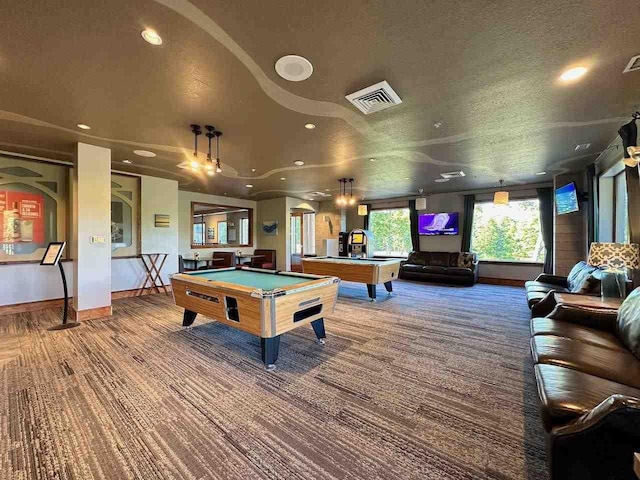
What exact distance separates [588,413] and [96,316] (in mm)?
5627

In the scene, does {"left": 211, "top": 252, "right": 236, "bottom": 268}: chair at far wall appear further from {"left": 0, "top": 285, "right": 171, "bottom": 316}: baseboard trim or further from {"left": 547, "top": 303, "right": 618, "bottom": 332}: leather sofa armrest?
{"left": 547, "top": 303, "right": 618, "bottom": 332}: leather sofa armrest

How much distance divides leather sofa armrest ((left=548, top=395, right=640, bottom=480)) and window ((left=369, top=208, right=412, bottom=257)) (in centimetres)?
816

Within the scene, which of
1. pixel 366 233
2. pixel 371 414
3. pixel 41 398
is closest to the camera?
pixel 371 414

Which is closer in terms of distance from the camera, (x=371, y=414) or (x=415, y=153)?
(x=371, y=414)

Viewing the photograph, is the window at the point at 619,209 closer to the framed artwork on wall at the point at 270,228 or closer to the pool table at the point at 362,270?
the pool table at the point at 362,270

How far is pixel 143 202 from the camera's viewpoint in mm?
5930

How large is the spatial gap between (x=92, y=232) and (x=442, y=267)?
25.4 feet

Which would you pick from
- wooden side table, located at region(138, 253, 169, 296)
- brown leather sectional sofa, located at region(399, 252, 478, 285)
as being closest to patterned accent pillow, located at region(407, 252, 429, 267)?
brown leather sectional sofa, located at region(399, 252, 478, 285)

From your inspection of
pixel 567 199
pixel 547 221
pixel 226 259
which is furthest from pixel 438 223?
pixel 226 259

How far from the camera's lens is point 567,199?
18.3 feet

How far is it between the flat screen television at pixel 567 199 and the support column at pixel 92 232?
862 centimetres

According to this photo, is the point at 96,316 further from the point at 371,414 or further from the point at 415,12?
the point at 415,12

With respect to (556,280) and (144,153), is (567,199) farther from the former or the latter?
(144,153)

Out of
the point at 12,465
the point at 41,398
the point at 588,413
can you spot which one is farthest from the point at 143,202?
the point at 588,413
